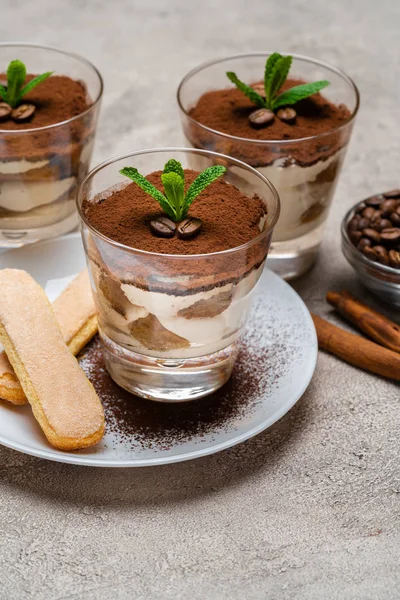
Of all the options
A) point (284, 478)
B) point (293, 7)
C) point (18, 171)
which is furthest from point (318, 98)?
point (293, 7)

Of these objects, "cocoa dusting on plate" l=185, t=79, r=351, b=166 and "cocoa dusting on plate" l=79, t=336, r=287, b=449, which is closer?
"cocoa dusting on plate" l=79, t=336, r=287, b=449

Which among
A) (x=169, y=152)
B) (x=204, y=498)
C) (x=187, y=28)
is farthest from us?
(x=187, y=28)

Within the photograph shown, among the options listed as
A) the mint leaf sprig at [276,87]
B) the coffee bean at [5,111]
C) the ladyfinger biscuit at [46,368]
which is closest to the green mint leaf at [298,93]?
the mint leaf sprig at [276,87]

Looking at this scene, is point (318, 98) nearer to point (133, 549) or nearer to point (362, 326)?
point (362, 326)

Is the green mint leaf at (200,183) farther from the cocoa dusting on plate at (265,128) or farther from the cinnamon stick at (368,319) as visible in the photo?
the cinnamon stick at (368,319)

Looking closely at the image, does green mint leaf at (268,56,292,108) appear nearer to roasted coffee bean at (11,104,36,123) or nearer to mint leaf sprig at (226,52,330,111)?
mint leaf sprig at (226,52,330,111)

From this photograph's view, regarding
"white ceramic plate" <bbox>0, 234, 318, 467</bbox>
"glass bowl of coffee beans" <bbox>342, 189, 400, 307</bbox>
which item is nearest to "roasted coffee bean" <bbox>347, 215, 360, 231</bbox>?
"glass bowl of coffee beans" <bbox>342, 189, 400, 307</bbox>
